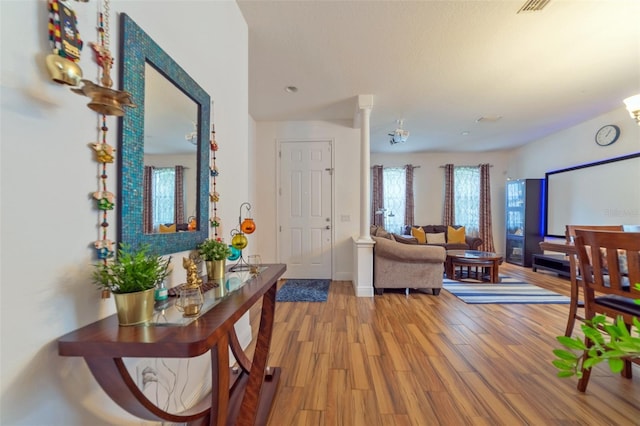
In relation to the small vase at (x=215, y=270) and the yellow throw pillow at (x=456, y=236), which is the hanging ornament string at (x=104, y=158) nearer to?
the small vase at (x=215, y=270)

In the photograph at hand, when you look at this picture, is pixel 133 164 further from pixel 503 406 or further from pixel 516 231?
pixel 516 231

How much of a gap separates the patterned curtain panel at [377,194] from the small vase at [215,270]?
215 inches

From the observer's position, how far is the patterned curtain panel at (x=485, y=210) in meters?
6.34

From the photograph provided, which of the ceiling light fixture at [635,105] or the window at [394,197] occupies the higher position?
the ceiling light fixture at [635,105]

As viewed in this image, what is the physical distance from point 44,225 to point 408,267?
352 cm

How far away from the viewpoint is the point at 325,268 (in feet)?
14.5

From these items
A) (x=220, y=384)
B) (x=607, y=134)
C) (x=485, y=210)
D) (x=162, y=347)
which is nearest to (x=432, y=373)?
(x=220, y=384)

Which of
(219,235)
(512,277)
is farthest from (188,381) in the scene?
(512,277)

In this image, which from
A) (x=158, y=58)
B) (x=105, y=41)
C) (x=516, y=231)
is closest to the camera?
(x=105, y=41)

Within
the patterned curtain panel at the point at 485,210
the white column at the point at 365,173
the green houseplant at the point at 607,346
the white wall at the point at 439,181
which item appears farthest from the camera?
the white wall at the point at 439,181

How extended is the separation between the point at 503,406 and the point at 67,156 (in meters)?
2.33

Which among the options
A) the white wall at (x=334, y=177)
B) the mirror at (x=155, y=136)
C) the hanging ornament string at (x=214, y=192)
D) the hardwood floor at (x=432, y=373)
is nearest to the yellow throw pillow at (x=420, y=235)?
the white wall at (x=334, y=177)

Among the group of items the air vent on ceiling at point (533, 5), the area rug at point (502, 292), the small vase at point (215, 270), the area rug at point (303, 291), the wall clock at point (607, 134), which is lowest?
the area rug at point (303, 291)

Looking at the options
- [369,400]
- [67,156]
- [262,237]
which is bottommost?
[369,400]
